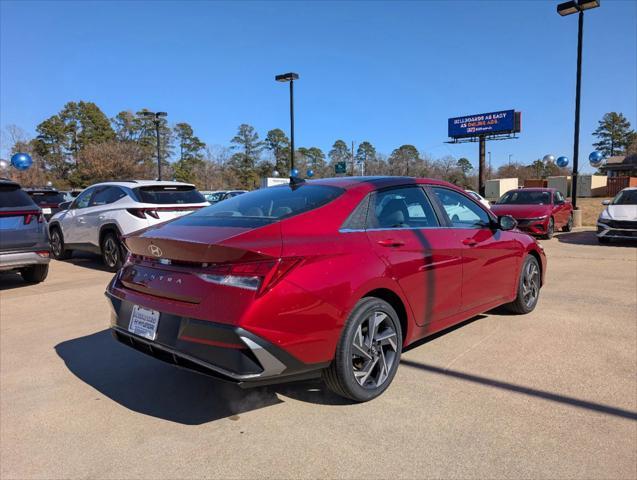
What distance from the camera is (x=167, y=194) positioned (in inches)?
328

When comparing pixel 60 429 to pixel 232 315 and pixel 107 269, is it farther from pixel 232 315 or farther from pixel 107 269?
pixel 107 269

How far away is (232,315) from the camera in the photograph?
8.38ft

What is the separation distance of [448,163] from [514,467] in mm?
79977

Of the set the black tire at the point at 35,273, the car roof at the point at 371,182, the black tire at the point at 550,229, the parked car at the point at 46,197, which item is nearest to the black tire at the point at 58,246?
the black tire at the point at 35,273

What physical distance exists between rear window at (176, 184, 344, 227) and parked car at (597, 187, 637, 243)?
10.6 meters

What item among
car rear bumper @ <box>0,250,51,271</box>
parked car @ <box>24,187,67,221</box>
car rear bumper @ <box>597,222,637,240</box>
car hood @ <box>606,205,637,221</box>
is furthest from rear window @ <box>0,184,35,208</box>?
car hood @ <box>606,205,637,221</box>

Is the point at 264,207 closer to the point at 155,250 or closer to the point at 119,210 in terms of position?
the point at 155,250

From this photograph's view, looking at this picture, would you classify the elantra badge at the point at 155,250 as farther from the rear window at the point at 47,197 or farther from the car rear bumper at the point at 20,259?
the rear window at the point at 47,197

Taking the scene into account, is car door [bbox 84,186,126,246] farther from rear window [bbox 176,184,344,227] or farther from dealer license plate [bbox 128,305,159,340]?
dealer license plate [bbox 128,305,159,340]

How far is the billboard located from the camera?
5125 cm

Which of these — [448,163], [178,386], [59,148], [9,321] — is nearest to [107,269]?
[9,321]

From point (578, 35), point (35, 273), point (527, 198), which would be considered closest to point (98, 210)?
point (35, 273)

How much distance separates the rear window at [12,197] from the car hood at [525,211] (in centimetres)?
1131

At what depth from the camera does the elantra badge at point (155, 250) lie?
3.01 metres
